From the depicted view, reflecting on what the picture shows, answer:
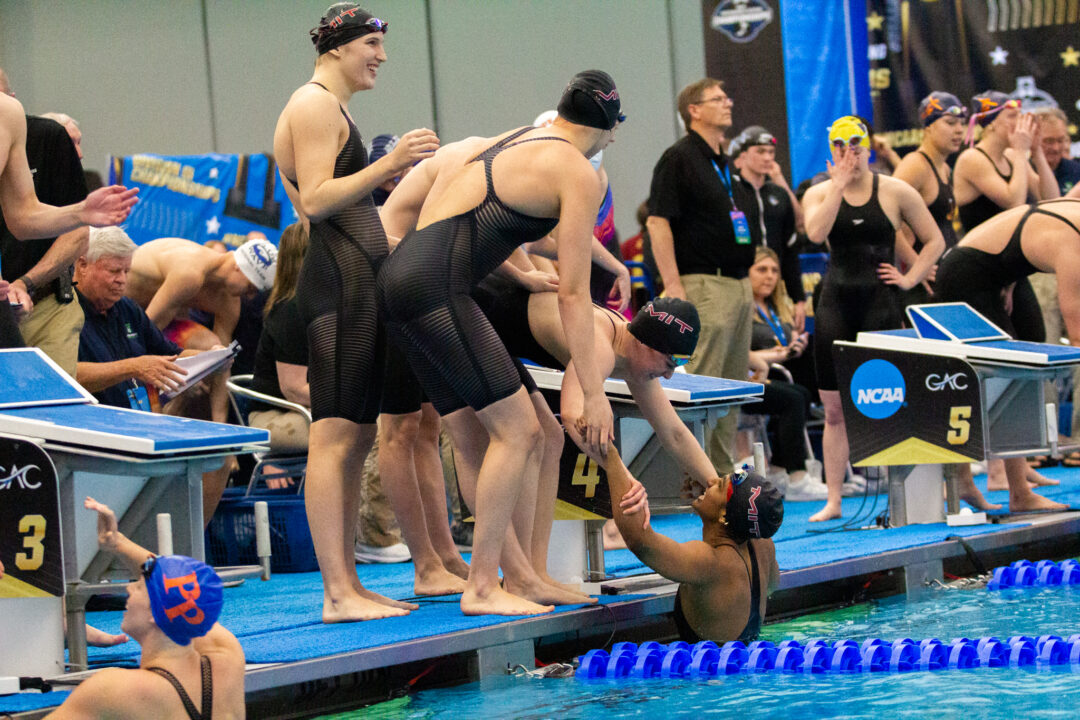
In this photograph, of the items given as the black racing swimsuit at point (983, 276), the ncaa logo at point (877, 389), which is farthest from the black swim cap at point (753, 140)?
the ncaa logo at point (877, 389)

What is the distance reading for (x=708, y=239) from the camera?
7.38 meters

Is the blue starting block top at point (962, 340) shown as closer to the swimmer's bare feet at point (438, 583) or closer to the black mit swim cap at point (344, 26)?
→ the swimmer's bare feet at point (438, 583)

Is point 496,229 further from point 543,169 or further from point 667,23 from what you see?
point 667,23

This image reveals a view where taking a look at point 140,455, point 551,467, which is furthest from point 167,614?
point 551,467

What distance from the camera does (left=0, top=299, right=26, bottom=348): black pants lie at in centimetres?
411

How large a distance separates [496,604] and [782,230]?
5.21 m

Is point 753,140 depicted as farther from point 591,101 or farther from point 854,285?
point 591,101

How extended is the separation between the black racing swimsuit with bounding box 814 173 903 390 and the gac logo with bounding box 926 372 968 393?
634 millimetres

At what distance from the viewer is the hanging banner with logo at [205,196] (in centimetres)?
1054

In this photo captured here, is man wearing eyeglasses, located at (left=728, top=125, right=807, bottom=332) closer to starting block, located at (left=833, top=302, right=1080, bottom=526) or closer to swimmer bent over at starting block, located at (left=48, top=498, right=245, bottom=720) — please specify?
starting block, located at (left=833, top=302, right=1080, bottom=526)

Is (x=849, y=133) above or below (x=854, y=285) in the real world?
above

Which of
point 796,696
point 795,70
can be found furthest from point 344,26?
point 795,70

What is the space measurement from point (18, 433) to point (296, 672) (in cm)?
92

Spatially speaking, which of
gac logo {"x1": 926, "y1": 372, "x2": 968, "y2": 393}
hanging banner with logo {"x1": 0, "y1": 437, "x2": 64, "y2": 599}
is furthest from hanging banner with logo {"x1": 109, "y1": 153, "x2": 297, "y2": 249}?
hanging banner with logo {"x1": 0, "y1": 437, "x2": 64, "y2": 599}
